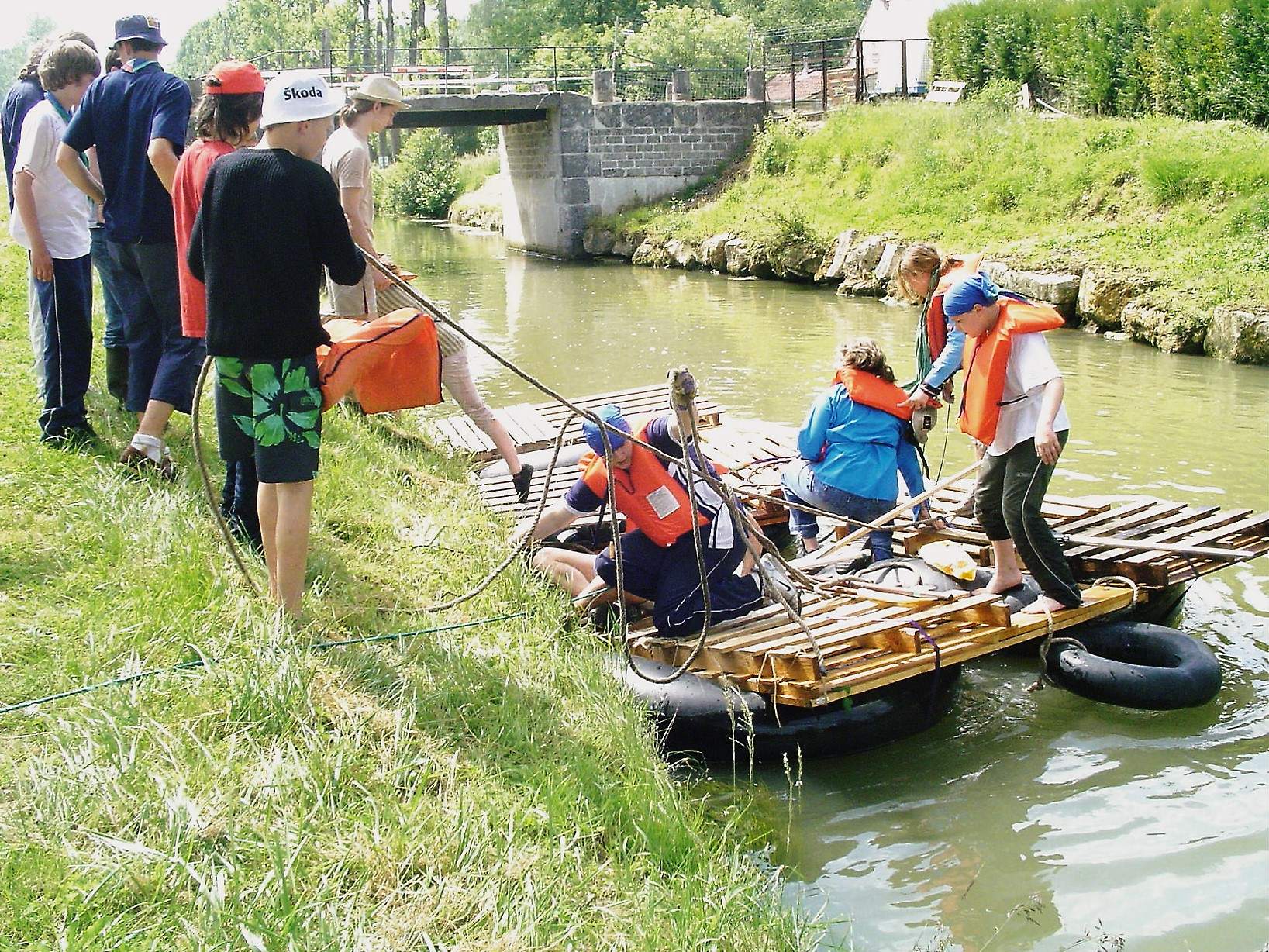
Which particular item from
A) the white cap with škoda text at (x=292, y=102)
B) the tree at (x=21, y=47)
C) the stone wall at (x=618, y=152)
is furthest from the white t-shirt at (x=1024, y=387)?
the tree at (x=21, y=47)

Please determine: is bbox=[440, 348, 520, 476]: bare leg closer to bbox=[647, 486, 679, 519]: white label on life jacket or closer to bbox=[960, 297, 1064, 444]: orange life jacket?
bbox=[647, 486, 679, 519]: white label on life jacket

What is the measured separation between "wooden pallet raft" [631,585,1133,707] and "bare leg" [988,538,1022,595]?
0.11 m

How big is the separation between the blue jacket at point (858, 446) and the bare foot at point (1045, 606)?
121cm

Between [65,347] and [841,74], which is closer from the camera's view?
[65,347]

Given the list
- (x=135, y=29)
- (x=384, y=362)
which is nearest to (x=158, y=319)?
(x=135, y=29)

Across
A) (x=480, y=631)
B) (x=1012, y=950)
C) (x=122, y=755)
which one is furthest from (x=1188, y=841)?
(x=122, y=755)

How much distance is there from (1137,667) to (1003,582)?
0.70 metres

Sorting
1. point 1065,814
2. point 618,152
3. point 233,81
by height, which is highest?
point 618,152

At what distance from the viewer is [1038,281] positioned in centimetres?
1691

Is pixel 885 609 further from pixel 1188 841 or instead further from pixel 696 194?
pixel 696 194

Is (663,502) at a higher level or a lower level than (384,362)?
lower

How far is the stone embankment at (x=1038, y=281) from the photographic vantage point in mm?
14055

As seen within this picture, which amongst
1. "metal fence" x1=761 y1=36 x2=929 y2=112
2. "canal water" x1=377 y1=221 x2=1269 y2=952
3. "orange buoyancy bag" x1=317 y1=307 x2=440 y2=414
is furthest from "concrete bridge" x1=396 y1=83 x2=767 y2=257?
"orange buoyancy bag" x1=317 y1=307 x2=440 y2=414

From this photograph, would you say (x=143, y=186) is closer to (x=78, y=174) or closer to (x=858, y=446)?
(x=78, y=174)
